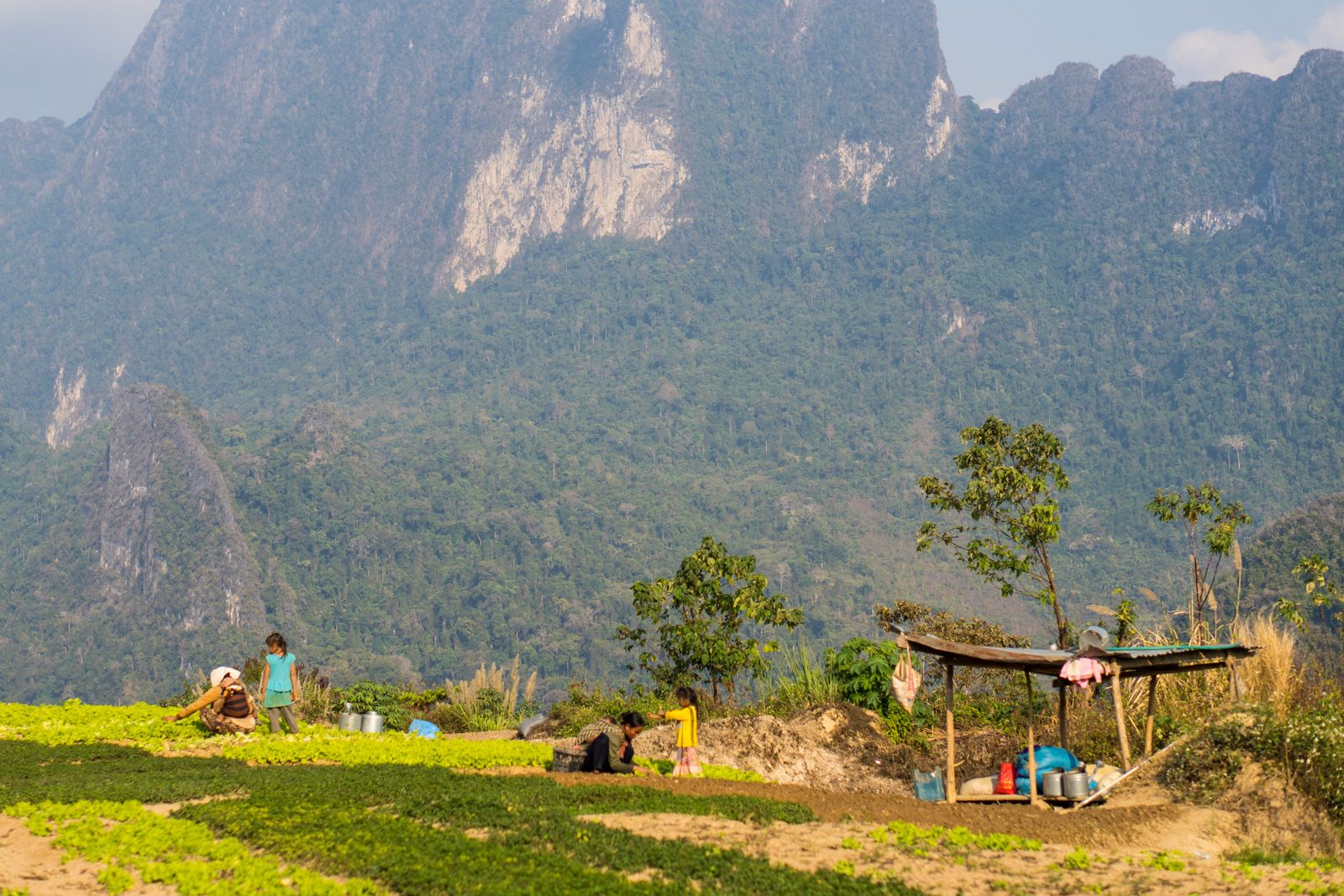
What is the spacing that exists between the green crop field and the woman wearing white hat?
228cm

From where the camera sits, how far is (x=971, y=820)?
14000mm

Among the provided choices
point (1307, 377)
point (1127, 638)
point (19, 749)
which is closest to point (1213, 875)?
point (1127, 638)

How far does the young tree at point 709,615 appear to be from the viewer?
27000mm

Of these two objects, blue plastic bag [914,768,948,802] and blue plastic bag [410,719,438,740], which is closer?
blue plastic bag [914,768,948,802]

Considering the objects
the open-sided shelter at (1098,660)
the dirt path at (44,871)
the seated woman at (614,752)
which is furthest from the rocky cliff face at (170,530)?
the dirt path at (44,871)

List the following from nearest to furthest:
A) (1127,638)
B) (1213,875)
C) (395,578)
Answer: (1213,875), (1127,638), (395,578)

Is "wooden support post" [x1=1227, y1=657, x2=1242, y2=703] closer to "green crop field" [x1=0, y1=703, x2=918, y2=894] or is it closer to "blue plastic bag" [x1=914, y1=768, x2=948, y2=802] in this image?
"blue plastic bag" [x1=914, y1=768, x2=948, y2=802]

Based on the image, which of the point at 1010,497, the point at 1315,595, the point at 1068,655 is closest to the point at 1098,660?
the point at 1068,655

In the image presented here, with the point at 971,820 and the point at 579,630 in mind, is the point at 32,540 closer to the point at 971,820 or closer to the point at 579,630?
the point at 579,630

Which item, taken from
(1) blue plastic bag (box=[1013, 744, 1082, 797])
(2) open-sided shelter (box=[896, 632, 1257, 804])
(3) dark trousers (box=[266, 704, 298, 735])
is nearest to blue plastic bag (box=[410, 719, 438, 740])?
(3) dark trousers (box=[266, 704, 298, 735])

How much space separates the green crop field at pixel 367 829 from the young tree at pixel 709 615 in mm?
9026

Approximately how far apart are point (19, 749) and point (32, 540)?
15990cm

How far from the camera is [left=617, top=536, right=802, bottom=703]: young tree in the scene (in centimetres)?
2700

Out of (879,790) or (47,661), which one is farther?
(47,661)
